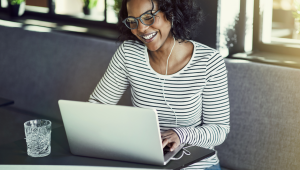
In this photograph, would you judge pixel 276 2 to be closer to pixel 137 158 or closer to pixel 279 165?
pixel 279 165

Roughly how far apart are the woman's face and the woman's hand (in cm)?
37

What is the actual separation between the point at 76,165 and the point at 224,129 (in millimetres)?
591

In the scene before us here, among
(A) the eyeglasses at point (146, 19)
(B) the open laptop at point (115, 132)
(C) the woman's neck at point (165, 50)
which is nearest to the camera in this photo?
(B) the open laptop at point (115, 132)

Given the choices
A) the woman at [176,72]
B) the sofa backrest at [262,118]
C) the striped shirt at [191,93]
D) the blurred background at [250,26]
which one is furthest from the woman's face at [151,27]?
the sofa backrest at [262,118]

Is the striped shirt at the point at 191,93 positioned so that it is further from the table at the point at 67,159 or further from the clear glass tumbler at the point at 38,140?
the clear glass tumbler at the point at 38,140

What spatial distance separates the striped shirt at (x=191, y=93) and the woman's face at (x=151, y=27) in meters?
0.12

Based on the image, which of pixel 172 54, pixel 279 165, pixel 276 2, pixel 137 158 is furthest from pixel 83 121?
pixel 276 2

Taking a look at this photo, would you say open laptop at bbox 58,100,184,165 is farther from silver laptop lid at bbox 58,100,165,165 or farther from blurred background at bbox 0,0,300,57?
blurred background at bbox 0,0,300,57

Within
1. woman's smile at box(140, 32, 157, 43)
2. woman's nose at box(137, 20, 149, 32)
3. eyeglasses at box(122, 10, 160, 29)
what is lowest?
woman's smile at box(140, 32, 157, 43)

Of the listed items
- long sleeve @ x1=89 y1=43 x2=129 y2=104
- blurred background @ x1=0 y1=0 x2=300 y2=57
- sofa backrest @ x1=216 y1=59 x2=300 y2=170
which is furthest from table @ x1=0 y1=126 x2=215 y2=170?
blurred background @ x1=0 y1=0 x2=300 y2=57

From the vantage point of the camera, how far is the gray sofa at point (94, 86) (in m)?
1.51

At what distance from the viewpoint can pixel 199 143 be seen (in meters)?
1.27

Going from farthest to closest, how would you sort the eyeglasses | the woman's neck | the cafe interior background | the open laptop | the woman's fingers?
the cafe interior background
the woman's neck
the eyeglasses
the woman's fingers
the open laptop

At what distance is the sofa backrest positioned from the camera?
149 cm
